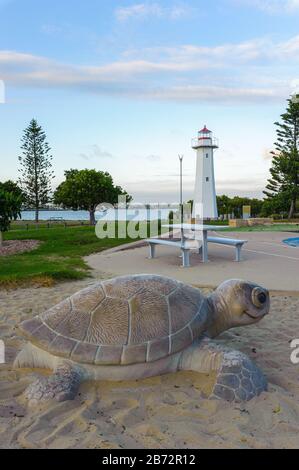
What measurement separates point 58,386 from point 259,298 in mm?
1904

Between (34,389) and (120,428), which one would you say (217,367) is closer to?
(120,428)

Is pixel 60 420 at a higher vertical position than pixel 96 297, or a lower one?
lower

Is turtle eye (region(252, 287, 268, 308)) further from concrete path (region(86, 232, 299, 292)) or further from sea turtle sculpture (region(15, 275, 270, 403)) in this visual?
concrete path (region(86, 232, 299, 292))

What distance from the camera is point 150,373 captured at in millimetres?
3527

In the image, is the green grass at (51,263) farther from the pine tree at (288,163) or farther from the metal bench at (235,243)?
the pine tree at (288,163)

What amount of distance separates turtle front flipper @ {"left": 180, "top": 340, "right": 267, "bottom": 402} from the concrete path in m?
4.42

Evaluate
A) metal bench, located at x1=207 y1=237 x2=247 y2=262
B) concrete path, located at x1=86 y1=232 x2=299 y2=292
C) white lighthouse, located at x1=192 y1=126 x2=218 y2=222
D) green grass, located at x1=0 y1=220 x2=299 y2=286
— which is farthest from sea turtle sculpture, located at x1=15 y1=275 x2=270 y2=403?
white lighthouse, located at x1=192 y1=126 x2=218 y2=222

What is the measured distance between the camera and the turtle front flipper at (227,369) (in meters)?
3.19

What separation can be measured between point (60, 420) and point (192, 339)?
3.97 ft

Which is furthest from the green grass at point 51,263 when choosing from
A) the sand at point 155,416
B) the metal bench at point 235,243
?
the sand at point 155,416

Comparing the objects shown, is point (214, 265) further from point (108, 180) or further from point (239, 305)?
point (108, 180)

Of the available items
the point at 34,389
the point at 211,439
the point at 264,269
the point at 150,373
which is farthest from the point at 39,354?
the point at 264,269

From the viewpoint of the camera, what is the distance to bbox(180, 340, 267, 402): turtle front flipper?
319cm

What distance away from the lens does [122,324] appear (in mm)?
3393
